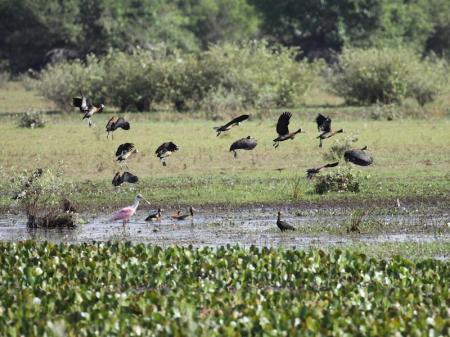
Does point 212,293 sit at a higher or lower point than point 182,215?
lower

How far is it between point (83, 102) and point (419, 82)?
896 inches

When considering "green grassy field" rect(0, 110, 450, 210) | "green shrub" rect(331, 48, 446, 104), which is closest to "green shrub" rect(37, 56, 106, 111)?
"green grassy field" rect(0, 110, 450, 210)

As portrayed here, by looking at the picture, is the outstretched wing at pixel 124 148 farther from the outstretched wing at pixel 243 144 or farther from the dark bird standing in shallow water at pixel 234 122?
the outstretched wing at pixel 243 144

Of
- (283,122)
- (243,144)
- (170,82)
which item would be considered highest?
(170,82)

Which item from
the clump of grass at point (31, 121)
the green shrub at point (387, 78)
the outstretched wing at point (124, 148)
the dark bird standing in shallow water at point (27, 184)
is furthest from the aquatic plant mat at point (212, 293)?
the green shrub at point (387, 78)

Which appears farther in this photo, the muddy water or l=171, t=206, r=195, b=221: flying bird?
l=171, t=206, r=195, b=221: flying bird

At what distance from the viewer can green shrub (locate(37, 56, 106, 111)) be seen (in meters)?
39.7

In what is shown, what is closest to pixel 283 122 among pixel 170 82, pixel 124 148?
pixel 124 148

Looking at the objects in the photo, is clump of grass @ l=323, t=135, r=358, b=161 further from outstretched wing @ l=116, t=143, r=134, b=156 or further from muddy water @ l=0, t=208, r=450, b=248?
outstretched wing @ l=116, t=143, r=134, b=156

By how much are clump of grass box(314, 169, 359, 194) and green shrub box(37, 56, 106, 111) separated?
19022 mm

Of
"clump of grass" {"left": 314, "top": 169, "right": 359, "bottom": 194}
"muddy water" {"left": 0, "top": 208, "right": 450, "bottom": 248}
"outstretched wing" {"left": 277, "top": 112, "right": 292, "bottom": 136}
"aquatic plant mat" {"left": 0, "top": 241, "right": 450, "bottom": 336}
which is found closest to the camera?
"aquatic plant mat" {"left": 0, "top": 241, "right": 450, "bottom": 336}

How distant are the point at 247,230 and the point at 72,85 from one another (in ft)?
73.8

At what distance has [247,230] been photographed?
1805 cm

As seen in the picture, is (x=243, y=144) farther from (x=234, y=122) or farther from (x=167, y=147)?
(x=167, y=147)
